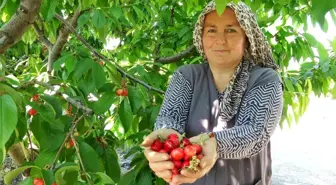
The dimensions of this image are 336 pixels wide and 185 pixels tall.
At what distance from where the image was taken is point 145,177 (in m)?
1.48

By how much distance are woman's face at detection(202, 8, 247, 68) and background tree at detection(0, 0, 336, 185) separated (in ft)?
0.99

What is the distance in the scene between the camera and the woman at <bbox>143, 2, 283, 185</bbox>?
4.79 feet

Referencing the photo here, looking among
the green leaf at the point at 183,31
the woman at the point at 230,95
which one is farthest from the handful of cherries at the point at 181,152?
the green leaf at the point at 183,31

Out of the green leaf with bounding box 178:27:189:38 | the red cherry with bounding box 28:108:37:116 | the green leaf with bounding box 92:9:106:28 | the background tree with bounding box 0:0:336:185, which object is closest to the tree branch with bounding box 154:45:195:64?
the background tree with bounding box 0:0:336:185

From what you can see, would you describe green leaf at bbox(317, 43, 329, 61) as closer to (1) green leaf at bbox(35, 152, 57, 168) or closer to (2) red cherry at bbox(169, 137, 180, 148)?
(2) red cherry at bbox(169, 137, 180, 148)

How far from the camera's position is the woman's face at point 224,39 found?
5.35ft

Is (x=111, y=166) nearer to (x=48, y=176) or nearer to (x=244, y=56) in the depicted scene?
(x=48, y=176)

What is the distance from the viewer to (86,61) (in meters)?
1.76

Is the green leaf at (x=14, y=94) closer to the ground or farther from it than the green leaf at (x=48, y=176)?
farther from it

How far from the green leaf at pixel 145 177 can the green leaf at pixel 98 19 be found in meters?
0.95

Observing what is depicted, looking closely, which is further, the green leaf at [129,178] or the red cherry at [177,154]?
the green leaf at [129,178]

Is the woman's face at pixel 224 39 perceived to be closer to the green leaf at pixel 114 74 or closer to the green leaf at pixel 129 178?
the green leaf at pixel 114 74

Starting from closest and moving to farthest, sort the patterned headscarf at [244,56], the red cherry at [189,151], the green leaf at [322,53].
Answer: the red cherry at [189,151], the patterned headscarf at [244,56], the green leaf at [322,53]

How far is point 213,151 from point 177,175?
146 mm
